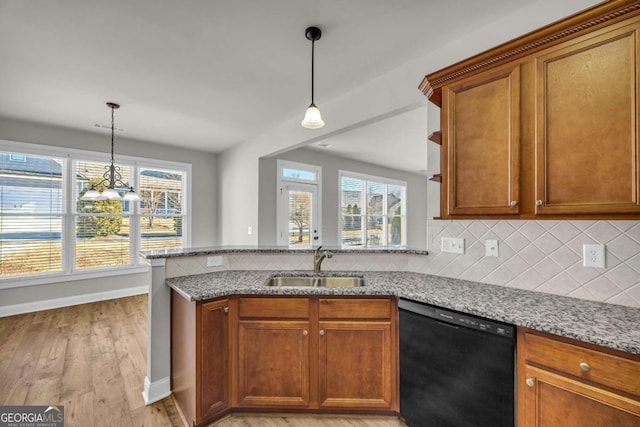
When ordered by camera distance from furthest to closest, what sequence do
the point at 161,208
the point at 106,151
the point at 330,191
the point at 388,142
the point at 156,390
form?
the point at 330,191, the point at 161,208, the point at 388,142, the point at 106,151, the point at 156,390

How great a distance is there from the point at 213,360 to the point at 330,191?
4494mm

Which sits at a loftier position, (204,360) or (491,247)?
(491,247)

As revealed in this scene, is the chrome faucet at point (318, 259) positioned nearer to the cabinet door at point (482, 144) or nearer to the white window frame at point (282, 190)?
the cabinet door at point (482, 144)

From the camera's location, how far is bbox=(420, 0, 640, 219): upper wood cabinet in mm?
1305

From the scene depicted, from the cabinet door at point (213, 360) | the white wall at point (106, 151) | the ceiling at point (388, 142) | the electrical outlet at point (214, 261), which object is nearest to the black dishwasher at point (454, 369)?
the cabinet door at point (213, 360)

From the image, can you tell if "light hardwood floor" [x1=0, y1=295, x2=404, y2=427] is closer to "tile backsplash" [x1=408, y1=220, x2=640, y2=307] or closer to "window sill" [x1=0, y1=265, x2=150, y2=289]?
"window sill" [x1=0, y1=265, x2=150, y2=289]

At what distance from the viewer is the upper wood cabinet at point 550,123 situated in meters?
1.30

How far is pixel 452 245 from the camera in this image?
2.21 m

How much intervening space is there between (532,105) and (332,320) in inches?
66.2

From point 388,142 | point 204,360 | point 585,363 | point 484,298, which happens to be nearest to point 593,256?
point 484,298

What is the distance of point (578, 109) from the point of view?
142cm

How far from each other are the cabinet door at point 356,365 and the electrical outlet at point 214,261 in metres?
1.09

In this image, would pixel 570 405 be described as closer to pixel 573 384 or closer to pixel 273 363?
pixel 573 384

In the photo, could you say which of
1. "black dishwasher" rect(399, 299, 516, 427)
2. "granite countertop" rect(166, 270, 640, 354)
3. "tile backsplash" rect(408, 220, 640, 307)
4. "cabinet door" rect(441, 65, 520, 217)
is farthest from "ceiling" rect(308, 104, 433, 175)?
"black dishwasher" rect(399, 299, 516, 427)
